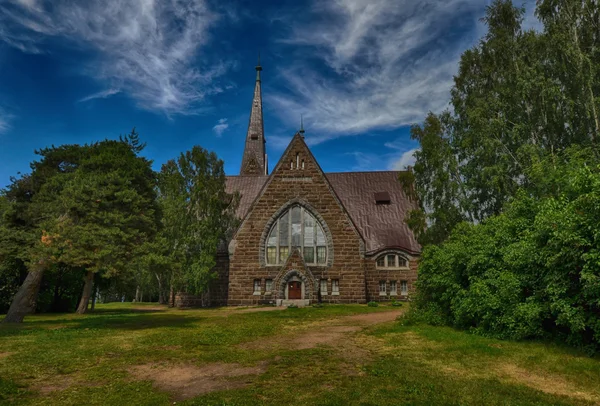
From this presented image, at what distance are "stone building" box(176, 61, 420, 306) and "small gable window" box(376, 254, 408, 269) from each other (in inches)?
1.0

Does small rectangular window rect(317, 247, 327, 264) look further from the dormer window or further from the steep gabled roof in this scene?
the dormer window

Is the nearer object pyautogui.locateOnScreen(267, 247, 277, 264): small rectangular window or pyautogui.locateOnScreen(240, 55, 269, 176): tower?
pyautogui.locateOnScreen(267, 247, 277, 264): small rectangular window

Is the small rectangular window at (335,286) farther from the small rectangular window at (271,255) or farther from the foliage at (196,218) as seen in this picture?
the foliage at (196,218)

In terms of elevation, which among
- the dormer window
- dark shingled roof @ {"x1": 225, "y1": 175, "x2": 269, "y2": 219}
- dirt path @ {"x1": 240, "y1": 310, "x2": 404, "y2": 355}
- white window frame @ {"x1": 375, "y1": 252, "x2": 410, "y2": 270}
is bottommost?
dirt path @ {"x1": 240, "y1": 310, "x2": 404, "y2": 355}

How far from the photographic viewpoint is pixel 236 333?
14.5 metres

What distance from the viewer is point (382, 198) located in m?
36.8

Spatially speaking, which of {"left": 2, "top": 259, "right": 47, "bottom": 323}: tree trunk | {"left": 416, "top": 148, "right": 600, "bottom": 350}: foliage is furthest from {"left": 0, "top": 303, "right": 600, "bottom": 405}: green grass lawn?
{"left": 2, "top": 259, "right": 47, "bottom": 323}: tree trunk

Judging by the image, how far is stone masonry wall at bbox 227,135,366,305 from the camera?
3031 centimetres

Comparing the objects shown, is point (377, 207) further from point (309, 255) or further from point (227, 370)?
point (227, 370)

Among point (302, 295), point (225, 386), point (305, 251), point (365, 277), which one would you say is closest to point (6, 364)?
point (225, 386)

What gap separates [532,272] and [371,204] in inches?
1012

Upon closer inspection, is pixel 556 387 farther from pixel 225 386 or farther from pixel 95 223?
pixel 95 223

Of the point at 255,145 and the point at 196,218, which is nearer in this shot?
the point at 196,218

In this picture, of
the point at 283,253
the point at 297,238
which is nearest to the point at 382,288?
the point at 297,238
